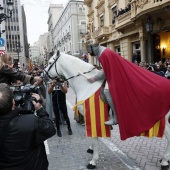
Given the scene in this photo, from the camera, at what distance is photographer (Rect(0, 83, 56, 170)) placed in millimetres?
1862

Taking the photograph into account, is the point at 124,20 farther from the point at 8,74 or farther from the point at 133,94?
the point at 8,74

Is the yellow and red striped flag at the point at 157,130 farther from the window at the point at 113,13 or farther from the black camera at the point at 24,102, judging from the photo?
the window at the point at 113,13

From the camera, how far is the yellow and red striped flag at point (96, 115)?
12.2 ft

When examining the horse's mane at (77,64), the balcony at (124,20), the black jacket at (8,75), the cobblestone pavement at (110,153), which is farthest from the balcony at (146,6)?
the black jacket at (8,75)

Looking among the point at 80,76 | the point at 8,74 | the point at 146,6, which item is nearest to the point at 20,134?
the point at 8,74

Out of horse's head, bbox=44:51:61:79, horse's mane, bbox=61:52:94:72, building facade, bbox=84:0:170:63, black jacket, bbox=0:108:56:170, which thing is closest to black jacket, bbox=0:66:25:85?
horse's head, bbox=44:51:61:79

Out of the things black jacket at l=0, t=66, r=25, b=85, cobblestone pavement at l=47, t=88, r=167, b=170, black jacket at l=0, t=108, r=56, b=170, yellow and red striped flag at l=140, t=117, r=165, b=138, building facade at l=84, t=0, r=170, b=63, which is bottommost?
cobblestone pavement at l=47, t=88, r=167, b=170

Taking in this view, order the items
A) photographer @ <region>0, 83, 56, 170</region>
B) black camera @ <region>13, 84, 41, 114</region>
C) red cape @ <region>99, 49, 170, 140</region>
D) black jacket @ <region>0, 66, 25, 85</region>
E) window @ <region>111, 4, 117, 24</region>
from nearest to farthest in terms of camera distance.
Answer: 1. photographer @ <region>0, 83, 56, 170</region>
2. black camera @ <region>13, 84, 41, 114</region>
3. red cape @ <region>99, 49, 170, 140</region>
4. black jacket @ <region>0, 66, 25, 85</region>
5. window @ <region>111, 4, 117, 24</region>

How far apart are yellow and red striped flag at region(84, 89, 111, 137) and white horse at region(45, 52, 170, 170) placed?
5.6 inches

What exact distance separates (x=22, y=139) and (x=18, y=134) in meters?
0.06

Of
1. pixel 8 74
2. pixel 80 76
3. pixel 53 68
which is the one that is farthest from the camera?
pixel 53 68

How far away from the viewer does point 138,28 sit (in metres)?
14.7

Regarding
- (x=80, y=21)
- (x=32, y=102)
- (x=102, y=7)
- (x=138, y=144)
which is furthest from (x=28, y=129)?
(x=80, y=21)

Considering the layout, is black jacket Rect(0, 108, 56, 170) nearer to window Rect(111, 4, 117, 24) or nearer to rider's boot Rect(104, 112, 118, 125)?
rider's boot Rect(104, 112, 118, 125)
